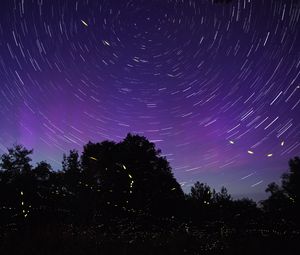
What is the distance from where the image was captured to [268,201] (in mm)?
55750

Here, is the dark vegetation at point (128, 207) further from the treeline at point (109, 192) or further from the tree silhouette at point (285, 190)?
the tree silhouette at point (285, 190)

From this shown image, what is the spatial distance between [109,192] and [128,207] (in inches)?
106

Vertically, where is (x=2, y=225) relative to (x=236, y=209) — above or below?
below

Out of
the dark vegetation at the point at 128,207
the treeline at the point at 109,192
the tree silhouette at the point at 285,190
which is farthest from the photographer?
the tree silhouette at the point at 285,190

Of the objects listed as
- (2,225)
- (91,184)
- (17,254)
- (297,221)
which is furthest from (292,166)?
(17,254)

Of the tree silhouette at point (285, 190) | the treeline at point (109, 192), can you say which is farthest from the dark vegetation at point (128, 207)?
the tree silhouette at point (285, 190)

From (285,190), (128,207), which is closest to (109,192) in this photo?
(128,207)

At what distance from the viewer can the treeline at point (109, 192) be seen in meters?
30.7

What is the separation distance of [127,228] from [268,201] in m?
33.5

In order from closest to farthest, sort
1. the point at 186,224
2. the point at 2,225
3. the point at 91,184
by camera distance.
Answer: the point at 2,225 → the point at 186,224 → the point at 91,184

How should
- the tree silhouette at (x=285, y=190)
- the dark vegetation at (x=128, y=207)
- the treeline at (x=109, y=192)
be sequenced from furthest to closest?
the tree silhouette at (x=285, y=190) → the treeline at (x=109, y=192) → the dark vegetation at (x=128, y=207)

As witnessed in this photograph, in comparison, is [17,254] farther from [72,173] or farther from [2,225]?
[72,173]

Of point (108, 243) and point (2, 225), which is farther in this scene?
point (2, 225)

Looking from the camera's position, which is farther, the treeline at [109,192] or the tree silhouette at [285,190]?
the tree silhouette at [285,190]
